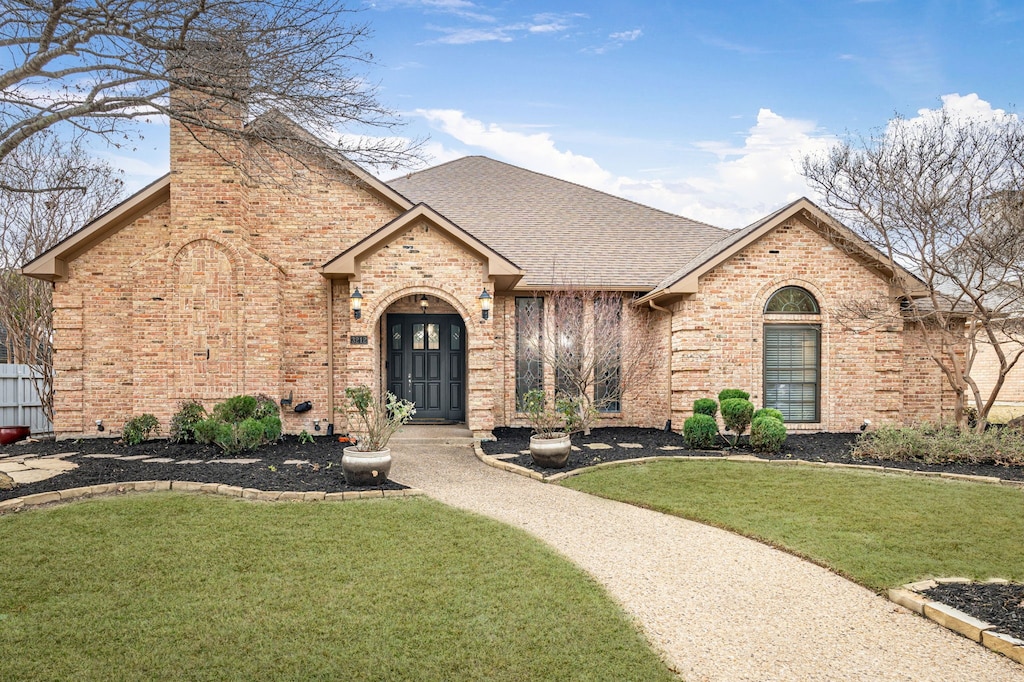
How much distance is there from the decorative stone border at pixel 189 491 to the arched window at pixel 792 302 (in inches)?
365

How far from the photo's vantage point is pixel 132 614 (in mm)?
4727

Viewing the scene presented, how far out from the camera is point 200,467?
31.9 ft

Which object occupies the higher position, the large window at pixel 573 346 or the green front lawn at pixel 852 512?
the large window at pixel 573 346

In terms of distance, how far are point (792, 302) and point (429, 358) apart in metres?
8.60

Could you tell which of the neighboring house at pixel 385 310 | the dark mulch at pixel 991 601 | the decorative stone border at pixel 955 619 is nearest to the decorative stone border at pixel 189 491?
the neighboring house at pixel 385 310

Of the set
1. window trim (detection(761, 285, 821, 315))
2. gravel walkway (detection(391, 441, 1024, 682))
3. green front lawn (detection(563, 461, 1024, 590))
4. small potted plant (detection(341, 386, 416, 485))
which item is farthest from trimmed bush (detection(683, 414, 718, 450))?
small potted plant (detection(341, 386, 416, 485))

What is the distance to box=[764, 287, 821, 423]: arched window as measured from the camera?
13.8 metres

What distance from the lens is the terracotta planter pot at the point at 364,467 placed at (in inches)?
337

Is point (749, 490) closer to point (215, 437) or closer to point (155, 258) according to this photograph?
point (215, 437)

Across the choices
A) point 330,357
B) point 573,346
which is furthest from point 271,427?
point 573,346

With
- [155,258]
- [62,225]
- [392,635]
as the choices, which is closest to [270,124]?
[155,258]

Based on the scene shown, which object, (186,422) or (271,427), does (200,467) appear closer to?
(271,427)

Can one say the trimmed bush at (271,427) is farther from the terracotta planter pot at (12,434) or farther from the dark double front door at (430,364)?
the terracotta planter pot at (12,434)

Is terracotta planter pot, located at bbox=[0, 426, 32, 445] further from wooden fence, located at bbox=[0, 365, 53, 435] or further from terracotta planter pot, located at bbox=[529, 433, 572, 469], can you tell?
terracotta planter pot, located at bbox=[529, 433, 572, 469]
